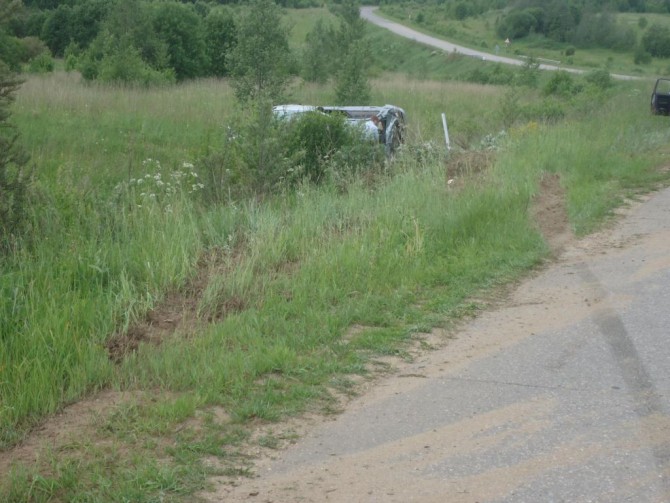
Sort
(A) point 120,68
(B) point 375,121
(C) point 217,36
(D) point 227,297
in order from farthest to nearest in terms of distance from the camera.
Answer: (C) point 217,36 < (A) point 120,68 < (B) point 375,121 < (D) point 227,297

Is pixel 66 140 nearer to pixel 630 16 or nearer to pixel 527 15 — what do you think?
pixel 527 15

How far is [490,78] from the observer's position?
47.3m

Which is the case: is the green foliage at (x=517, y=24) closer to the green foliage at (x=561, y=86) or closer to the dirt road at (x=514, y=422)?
the green foliage at (x=561, y=86)

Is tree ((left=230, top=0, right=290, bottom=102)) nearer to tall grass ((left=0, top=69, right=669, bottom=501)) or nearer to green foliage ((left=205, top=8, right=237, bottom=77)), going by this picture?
tall grass ((left=0, top=69, right=669, bottom=501))

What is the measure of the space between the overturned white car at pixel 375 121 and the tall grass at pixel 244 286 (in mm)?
2074

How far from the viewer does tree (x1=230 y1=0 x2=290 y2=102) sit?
21109 mm

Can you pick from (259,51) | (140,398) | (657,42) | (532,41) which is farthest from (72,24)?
(140,398)

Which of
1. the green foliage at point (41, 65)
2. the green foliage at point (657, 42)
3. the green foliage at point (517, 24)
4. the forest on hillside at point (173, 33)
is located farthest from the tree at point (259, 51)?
the green foliage at point (517, 24)

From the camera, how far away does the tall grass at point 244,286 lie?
16.1 feet

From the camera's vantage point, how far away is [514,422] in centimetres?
514

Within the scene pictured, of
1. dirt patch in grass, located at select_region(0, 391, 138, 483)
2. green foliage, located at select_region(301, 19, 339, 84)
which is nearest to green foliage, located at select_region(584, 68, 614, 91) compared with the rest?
green foliage, located at select_region(301, 19, 339, 84)

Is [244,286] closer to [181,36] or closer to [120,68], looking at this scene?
[120,68]

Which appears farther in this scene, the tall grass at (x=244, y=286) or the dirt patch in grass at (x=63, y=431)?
the tall grass at (x=244, y=286)

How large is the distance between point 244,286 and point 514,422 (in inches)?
108
